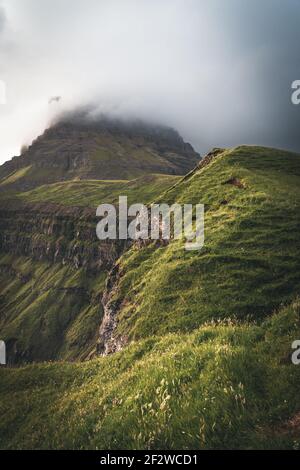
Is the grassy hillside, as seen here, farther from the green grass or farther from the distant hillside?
the green grass

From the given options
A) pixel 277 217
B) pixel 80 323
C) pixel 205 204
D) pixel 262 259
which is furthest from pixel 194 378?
pixel 80 323

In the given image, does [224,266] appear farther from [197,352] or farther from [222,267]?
[197,352]

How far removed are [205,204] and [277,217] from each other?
8583 millimetres

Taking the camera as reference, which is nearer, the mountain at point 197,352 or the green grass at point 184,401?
the green grass at point 184,401

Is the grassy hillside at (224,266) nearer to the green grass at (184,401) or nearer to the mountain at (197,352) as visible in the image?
the mountain at (197,352)

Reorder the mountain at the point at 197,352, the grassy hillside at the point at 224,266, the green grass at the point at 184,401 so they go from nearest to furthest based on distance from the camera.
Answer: the green grass at the point at 184,401
the mountain at the point at 197,352
the grassy hillside at the point at 224,266

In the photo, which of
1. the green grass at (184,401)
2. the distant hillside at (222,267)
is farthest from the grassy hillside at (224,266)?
the green grass at (184,401)

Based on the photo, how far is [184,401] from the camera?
396 inches

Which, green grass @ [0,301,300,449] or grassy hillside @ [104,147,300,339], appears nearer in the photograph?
green grass @ [0,301,300,449]

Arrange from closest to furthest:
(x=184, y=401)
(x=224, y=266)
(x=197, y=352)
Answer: (x=184, y=401) < (x=197, y=352) < (x=224, y=266)

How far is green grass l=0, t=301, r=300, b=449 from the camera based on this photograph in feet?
29.5

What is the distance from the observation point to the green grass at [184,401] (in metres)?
9.00

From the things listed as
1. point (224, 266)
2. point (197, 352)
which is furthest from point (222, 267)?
point (197, 352)

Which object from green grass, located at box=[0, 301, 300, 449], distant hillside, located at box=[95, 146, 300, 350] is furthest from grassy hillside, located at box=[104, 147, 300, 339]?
green grass, located at box=[0, 301, 300, 449]
